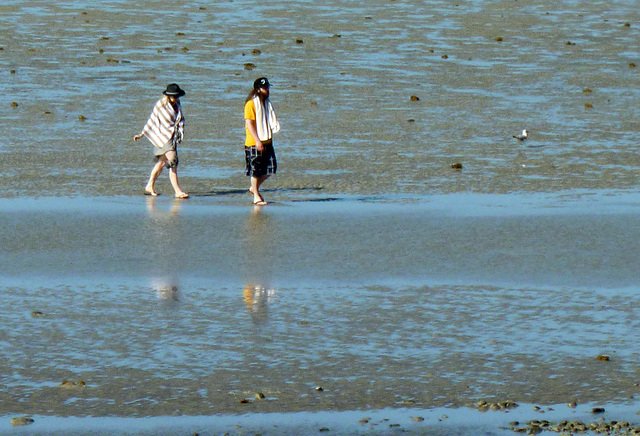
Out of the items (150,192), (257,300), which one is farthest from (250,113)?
(257,300)

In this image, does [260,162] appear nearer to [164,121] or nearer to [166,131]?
[166,131]

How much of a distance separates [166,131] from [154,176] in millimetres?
680

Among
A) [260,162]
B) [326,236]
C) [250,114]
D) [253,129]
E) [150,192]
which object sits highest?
[250,114]

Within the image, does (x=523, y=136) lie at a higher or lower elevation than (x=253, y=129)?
lower

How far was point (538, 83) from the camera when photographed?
2141cm

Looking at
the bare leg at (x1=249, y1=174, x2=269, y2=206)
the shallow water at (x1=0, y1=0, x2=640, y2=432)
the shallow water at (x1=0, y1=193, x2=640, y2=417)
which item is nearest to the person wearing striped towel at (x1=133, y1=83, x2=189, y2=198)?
the shallow water at (x1=0, y1=0, x2=640, y2=432)

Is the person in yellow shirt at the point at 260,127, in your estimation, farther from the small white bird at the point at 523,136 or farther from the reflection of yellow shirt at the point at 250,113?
the small white bird at the point at 523,136

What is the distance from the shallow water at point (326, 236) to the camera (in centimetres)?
716

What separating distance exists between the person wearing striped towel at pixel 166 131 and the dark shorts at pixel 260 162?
721 mm

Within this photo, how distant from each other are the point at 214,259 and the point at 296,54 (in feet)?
48.4

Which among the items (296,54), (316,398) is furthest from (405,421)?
(296,54)

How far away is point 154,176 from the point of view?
43.5 ft

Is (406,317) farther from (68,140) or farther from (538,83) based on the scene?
(538,83)

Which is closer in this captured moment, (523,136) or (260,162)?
(260,162)
